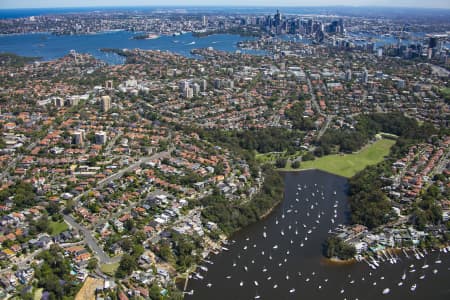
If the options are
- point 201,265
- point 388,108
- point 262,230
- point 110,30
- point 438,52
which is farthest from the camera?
point 110,30

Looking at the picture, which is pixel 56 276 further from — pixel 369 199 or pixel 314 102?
pixel 314 102

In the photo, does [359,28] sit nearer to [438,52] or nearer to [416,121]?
[438,52]

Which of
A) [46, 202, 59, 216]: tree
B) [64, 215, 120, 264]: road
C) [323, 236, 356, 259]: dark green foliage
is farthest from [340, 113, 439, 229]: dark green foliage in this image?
[46, 202, 59, 216]: tree

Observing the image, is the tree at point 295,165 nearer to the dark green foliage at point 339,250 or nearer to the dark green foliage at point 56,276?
the dark green foliage at point 339,250

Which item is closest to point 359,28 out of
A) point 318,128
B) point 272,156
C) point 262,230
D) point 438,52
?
point 438,52

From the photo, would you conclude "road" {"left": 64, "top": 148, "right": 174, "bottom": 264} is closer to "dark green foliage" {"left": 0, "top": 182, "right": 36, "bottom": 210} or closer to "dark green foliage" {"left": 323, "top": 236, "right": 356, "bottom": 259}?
"dark green foliage" {"left": 0, "top": 182, "right": 36, "bottom": 210}
